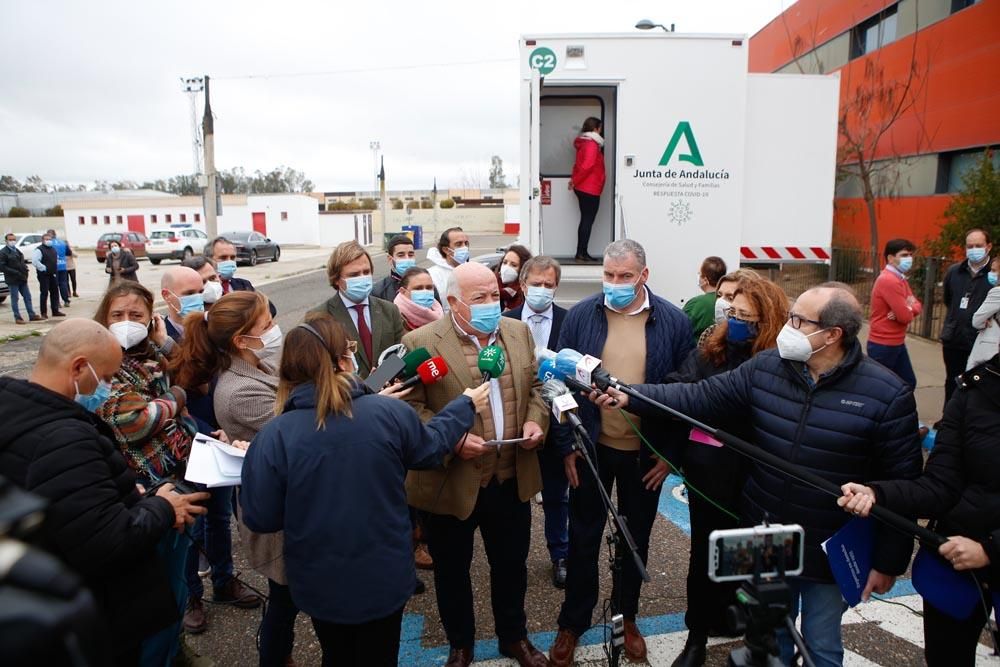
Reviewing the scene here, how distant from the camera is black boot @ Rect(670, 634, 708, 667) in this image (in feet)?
10.1

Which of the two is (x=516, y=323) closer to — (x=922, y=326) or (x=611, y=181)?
(x=611, y=181)

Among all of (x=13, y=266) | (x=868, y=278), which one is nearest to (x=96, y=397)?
(x=13, y=266)

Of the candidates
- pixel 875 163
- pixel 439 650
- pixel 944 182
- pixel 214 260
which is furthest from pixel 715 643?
pixel 875 163

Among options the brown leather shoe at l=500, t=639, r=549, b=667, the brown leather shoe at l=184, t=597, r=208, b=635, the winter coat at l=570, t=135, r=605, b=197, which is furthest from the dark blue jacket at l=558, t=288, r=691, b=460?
the winter coat at l=570, t=135, r=605, b=197

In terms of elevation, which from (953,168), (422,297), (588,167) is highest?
(953,168)

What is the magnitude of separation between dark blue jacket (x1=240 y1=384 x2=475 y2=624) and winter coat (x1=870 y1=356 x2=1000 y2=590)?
1730mm

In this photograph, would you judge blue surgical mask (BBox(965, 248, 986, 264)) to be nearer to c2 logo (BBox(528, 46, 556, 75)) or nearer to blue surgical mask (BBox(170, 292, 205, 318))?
c2 logo (BBox(528, 46, 556, 75))

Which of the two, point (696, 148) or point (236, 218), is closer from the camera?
point (696, 148)

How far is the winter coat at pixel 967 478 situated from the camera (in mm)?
2232

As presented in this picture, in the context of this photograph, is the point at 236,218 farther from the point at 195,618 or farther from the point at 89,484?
the point at 89,484

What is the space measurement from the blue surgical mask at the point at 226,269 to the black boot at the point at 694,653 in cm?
491

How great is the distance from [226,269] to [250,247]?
25.8 m

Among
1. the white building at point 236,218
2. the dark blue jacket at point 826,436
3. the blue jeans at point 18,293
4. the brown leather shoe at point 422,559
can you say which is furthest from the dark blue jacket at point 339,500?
the white building at point 236,218

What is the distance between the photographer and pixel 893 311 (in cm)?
611
